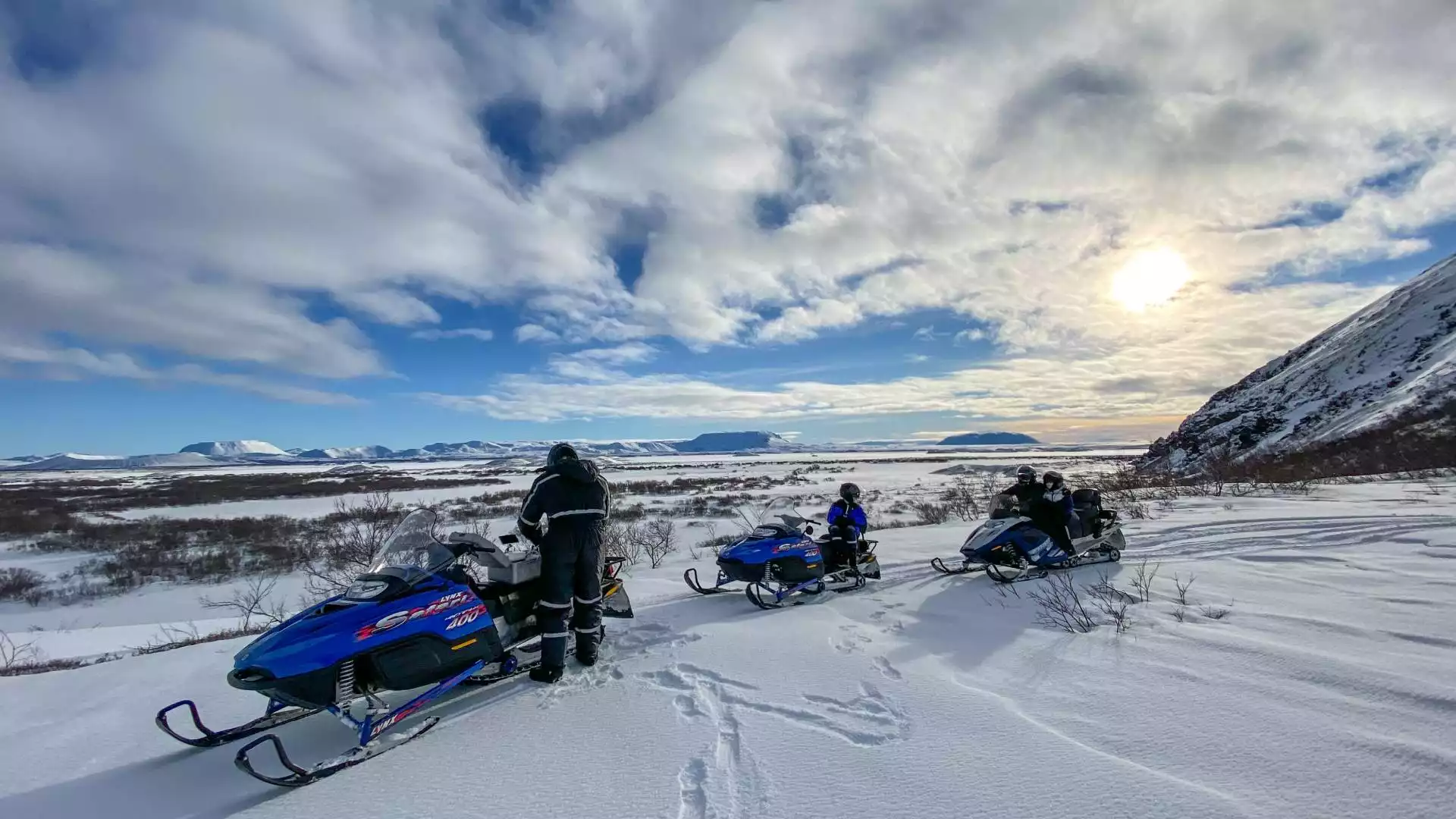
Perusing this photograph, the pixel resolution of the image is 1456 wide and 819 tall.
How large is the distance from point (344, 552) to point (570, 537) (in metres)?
12.5

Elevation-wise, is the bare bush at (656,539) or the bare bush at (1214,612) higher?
the bare bush at (1214,612)

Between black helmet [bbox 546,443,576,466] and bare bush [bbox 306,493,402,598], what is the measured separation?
360 centimetres

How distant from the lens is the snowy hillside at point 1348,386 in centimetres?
2391

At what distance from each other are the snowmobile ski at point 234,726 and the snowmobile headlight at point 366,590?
651mm

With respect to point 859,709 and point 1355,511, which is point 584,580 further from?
point 1355,511

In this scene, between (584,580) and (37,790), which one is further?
(584,580)

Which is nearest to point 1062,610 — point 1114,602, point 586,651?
point 1114,602

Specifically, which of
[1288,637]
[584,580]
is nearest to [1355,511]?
[1288,637]

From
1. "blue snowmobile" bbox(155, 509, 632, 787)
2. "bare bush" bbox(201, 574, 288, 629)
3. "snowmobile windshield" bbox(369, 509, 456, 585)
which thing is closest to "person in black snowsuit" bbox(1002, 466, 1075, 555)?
"blue snowmobile" bbox(155, 509, 632, 787)

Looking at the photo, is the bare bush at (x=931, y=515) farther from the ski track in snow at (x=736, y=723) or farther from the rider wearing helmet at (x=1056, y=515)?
the ski track in snow at (x=736, y=723)

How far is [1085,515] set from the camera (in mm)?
7867

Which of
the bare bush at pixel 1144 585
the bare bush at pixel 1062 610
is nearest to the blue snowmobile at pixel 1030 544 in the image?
the bare bush at pixel 1062 610

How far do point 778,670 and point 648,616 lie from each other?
2.26 meters

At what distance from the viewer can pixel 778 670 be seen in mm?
4414
